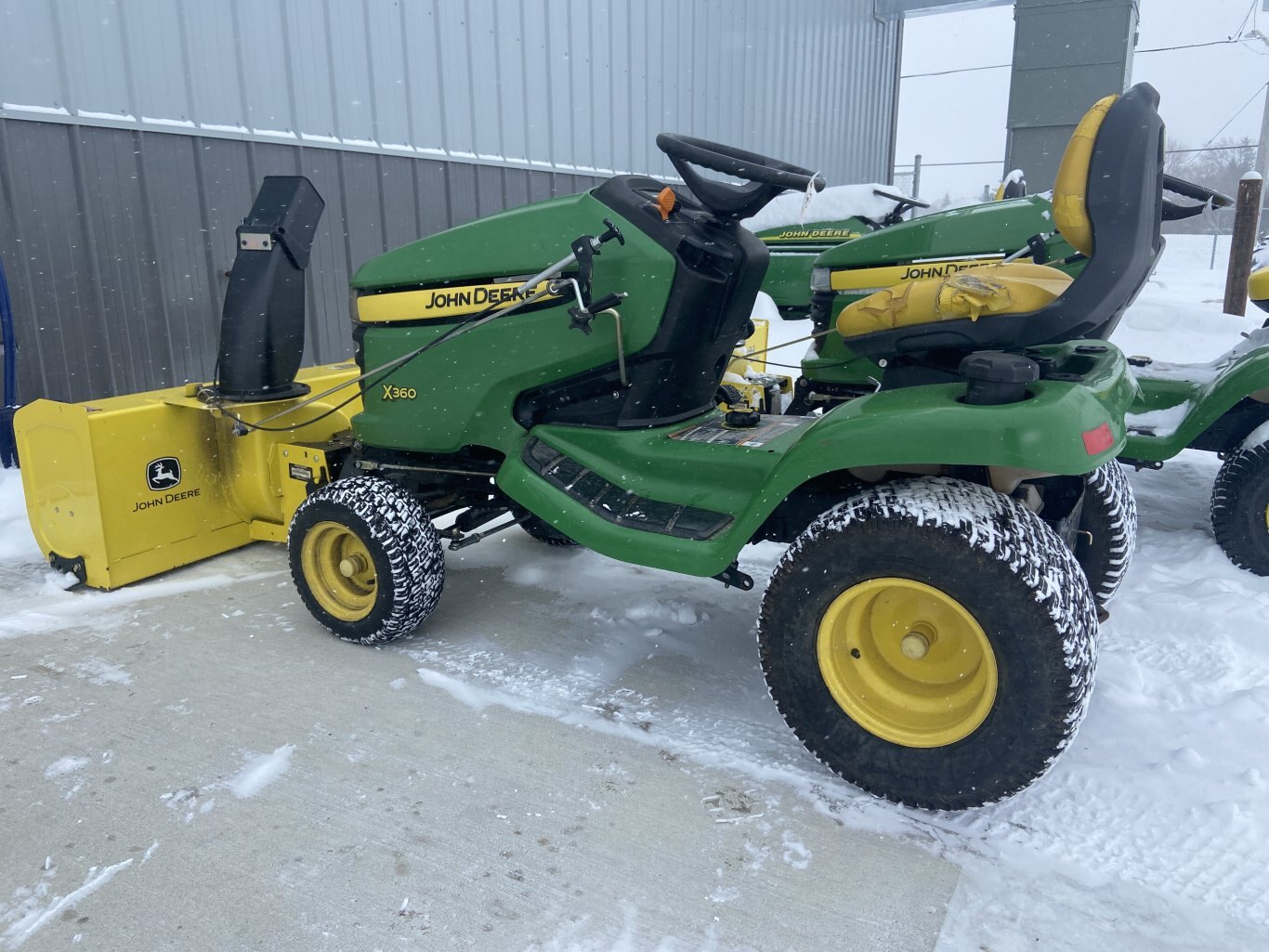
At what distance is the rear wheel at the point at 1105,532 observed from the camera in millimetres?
2764

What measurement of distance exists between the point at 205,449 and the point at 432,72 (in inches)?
147

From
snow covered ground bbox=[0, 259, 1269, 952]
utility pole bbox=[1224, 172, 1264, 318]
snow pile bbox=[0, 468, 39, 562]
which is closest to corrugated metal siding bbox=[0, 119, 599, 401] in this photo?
snow pile bbox=[0, 468, 39, 562]

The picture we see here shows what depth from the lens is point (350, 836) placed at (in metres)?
2.06

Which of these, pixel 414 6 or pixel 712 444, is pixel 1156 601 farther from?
pixel 414 6

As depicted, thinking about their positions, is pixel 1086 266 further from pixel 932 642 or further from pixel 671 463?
pixel 671 463

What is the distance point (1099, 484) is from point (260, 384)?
119 inches

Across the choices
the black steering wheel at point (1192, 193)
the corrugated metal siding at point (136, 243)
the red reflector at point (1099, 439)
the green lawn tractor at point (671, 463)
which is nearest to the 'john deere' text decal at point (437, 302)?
the green lawn tractor at point (671, 463)

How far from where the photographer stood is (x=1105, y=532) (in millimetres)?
2789

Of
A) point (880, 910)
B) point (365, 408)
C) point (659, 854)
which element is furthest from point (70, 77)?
point (880, 910)

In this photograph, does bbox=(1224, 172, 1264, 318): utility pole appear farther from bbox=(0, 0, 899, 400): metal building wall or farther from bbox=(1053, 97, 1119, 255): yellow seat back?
bbox=(1053, 97, 1119, 255): yellow seat back

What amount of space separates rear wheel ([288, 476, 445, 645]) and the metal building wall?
2.41 metres

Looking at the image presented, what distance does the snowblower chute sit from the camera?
11.1 feet

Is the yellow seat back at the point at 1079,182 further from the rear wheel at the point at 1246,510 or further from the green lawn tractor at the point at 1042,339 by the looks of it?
the rear wheel at the point at 1246,510

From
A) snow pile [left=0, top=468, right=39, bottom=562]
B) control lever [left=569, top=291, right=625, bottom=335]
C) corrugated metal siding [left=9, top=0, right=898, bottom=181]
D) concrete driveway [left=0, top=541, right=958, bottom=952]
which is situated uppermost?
corrugated metal siding [left=9, top=0, right=898, bottom=181]
